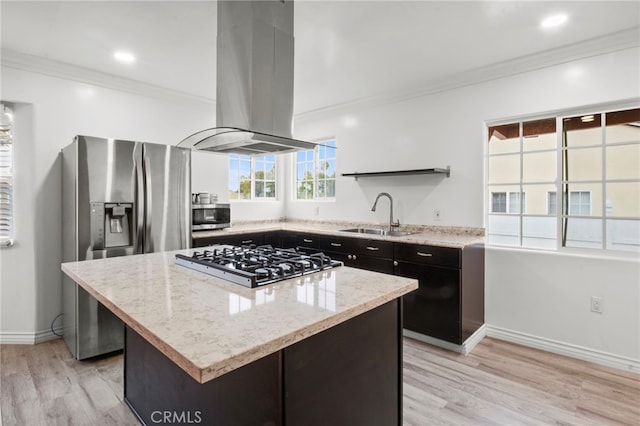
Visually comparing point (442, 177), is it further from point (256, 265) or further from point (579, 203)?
point (256, 265)

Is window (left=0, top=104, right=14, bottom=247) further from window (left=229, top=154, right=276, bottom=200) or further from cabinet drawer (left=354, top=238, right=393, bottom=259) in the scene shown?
cabinet drawer (left=354, top=238, right=393, bottom=259)

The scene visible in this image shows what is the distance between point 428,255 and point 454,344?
2.47 feet

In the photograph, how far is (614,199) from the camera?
2.69 m

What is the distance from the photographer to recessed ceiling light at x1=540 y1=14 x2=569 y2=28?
2.29 meters

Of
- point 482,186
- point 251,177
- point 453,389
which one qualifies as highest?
point 251,177

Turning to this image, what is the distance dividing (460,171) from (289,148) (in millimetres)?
2050

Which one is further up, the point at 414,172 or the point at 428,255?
the point at 414,172

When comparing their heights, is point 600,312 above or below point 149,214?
below

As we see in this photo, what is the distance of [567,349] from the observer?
279cm

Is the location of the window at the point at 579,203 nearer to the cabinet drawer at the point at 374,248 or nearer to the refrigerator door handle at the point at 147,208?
the cabinet drawer at the point at 374,248

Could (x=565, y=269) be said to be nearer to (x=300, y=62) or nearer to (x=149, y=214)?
(x=300, y=62)

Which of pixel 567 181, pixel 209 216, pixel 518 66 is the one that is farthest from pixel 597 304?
pixel 209 216

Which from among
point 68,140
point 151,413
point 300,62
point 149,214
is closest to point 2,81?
point 68,140

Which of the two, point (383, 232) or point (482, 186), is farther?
point (383, 232)
